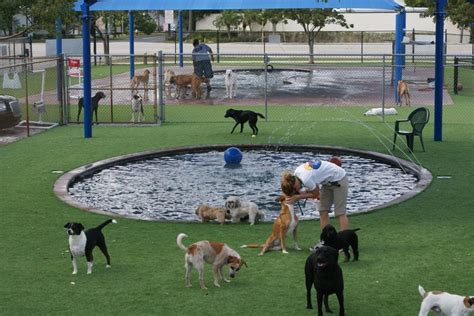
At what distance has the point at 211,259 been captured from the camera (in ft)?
34.8

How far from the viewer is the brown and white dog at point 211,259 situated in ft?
34.5

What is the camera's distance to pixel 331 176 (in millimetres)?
12258

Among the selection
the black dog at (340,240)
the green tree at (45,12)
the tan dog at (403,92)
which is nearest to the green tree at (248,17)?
the tan dog at (403,92)

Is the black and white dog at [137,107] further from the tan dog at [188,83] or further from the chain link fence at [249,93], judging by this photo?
the tan dog at [188,83]

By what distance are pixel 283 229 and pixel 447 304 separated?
346cm

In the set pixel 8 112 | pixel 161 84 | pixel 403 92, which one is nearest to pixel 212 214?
pixel 8 112

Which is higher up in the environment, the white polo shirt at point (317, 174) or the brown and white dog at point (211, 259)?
the white polo shirt at point (317, 174)

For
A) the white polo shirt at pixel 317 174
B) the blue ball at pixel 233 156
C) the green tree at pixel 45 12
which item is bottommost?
the blue ball at pixel 233 156

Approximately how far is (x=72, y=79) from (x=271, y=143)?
62.5 ft

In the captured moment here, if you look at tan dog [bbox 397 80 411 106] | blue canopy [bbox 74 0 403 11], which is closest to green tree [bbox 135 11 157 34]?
blue canopy [bbox 74 0 403 11]

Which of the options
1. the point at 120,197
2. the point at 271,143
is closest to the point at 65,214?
the point at 120,197

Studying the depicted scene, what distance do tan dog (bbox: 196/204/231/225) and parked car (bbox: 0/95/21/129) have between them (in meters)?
11.7

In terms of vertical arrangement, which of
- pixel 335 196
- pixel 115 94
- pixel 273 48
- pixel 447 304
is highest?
pixel 273 48

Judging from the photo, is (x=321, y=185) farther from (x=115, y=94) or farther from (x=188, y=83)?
(x=115, y=94)
